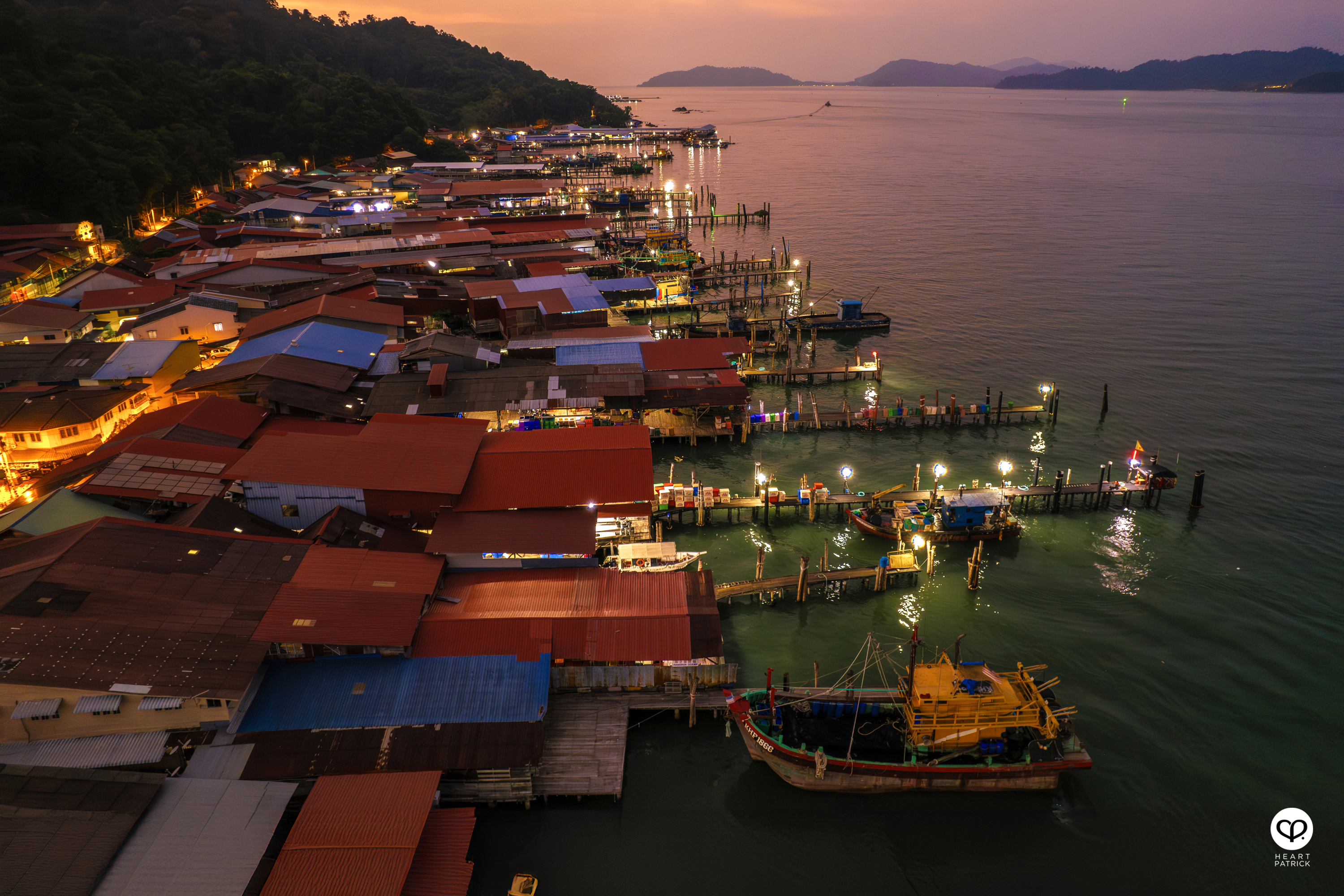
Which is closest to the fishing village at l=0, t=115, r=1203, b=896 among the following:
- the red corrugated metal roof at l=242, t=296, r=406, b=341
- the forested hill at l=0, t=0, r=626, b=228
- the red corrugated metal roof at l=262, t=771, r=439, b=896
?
the red corrugated metal roof at l=262, t=771, r=439, b=896

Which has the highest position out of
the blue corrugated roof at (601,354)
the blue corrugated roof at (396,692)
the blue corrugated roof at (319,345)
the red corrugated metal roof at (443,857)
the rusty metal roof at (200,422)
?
the blue corrugated roof at (319,345)

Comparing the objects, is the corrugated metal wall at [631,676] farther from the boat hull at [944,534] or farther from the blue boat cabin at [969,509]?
the blue boat cabin at [969,509]

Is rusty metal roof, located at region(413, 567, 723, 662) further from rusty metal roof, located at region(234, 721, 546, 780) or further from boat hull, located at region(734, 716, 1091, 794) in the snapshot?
boat hull, located at region(734, 716, 1091, 794)

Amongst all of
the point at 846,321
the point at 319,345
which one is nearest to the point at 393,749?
the point at 319,345

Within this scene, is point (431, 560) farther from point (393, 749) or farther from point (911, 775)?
point (911, 775)

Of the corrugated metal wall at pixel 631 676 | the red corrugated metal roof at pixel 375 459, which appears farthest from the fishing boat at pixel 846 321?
the corrugated metal wall at pixel 631 676

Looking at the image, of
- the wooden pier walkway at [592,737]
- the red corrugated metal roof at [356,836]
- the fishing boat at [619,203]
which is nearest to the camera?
the red corrugated metal roof at [356,836]
